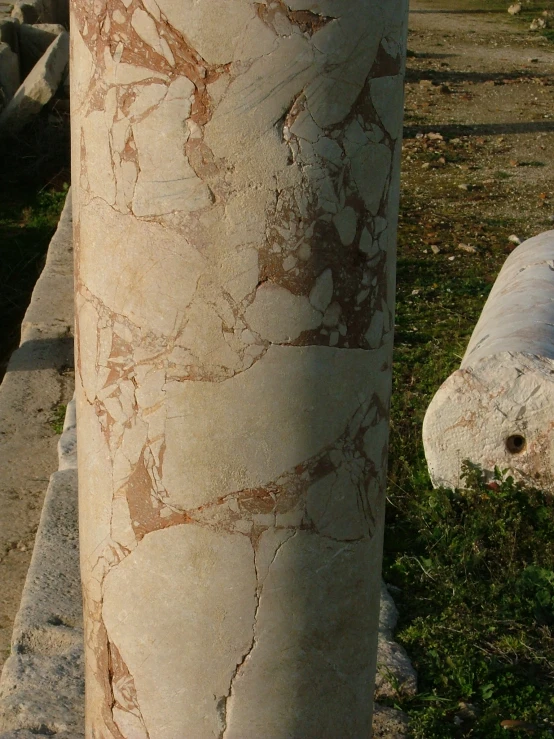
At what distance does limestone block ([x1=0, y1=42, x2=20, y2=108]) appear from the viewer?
37.3 feet


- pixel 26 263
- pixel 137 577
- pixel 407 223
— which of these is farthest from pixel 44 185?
pixel 137 577

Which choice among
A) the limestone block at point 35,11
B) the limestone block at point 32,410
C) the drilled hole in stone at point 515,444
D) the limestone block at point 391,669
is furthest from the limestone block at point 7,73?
the limestone block at point 391,669

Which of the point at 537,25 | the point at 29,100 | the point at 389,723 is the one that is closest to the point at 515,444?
the point at 389,723

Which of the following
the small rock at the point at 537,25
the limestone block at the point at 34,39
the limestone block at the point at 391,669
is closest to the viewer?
the limestone block at the point at 391,669

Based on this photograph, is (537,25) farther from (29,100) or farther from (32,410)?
(32,410)

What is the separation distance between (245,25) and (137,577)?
1073mm

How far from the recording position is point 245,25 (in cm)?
163

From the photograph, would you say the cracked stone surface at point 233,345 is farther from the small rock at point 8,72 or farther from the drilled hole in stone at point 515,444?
the small rock at point 8,72

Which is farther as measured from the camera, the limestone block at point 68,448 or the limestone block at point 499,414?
the limestone block at point 68,448

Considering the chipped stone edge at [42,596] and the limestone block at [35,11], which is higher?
the limestone block at [35,11]

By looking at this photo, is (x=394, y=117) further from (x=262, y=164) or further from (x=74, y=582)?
(x=74, y=582)

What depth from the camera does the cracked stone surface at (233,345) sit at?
5.55ft

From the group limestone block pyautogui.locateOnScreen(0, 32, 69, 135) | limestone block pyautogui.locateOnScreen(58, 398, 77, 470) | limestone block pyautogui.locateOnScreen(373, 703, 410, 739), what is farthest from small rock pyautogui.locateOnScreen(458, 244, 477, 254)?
limestone block pyautogui.locateOnScreen(0, 32, 69, 135)

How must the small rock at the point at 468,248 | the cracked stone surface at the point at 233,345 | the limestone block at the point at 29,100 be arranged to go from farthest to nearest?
the limestone block at the point at 29,100, the small rock at the point at 468,248, the cracked stone surface at the point at 233,345
